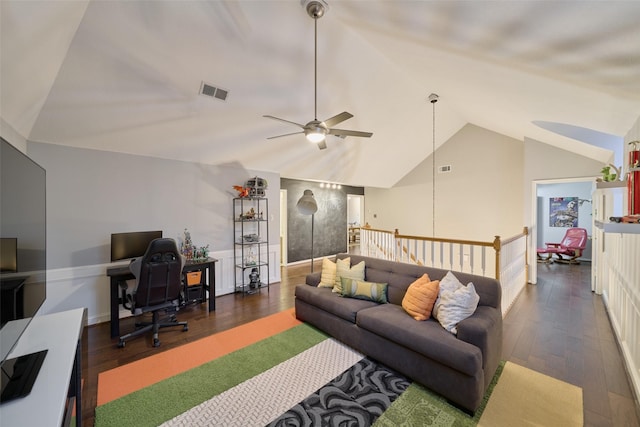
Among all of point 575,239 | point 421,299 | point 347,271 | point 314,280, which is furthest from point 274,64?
point 575,239

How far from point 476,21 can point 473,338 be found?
231 centimetres

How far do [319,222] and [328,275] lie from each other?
416 cm

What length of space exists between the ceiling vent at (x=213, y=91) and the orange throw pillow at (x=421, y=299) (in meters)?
3.05

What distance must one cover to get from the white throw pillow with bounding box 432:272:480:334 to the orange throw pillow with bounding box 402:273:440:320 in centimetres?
8

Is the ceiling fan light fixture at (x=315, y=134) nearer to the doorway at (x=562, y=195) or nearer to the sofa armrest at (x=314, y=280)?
the sofa armrest at (x=314, y=280)

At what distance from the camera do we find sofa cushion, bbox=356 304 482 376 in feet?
6.01

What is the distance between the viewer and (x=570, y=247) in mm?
6453

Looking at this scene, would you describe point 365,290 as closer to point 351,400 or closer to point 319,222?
point 351,400

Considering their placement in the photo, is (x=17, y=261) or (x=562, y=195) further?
(x=562, y=195)

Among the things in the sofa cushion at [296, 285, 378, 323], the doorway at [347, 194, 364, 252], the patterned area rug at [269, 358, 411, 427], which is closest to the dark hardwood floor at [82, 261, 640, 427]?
the sofa cushion at [296, 285, 378, 323]

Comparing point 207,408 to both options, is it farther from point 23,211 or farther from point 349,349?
point 23,211

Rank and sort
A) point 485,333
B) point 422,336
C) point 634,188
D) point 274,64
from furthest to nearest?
point 274,64, point 422,336, point 485,333, point 634,188

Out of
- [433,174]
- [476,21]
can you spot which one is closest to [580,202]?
[433,174]

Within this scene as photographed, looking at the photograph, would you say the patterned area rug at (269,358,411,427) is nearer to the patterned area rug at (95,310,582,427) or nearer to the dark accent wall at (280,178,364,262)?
the patterned area rug at (95,310,582,427)
